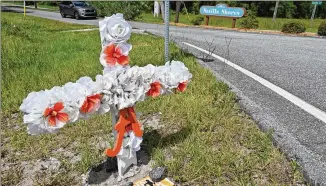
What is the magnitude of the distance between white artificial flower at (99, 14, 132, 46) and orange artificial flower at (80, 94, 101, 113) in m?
0.44

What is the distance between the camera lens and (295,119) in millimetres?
3146

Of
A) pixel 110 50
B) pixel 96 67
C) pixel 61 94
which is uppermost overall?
pixel 110 50

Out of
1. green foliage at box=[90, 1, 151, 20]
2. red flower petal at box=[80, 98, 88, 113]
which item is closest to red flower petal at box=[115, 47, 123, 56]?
red flower petal at box=[80, 98, 88, 113]

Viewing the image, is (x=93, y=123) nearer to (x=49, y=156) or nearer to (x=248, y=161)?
(x=49, y=156)

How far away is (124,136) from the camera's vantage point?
2414 mm

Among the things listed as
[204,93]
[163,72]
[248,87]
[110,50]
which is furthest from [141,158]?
[248,87]

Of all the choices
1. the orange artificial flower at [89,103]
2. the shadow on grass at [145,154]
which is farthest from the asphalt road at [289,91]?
the orange artificial flower at [89,103]

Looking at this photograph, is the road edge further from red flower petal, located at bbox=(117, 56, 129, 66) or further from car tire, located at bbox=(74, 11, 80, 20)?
car tire, located at bbox=(74, 11, 80, 20)

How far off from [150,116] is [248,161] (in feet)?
4.57

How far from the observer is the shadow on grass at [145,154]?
2.52 meters

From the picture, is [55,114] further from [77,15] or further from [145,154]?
[77,15]

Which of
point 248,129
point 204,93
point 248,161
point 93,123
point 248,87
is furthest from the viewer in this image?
point 248,87

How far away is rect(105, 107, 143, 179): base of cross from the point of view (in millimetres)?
2350

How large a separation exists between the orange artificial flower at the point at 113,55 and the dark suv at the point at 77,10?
23.5 meters
